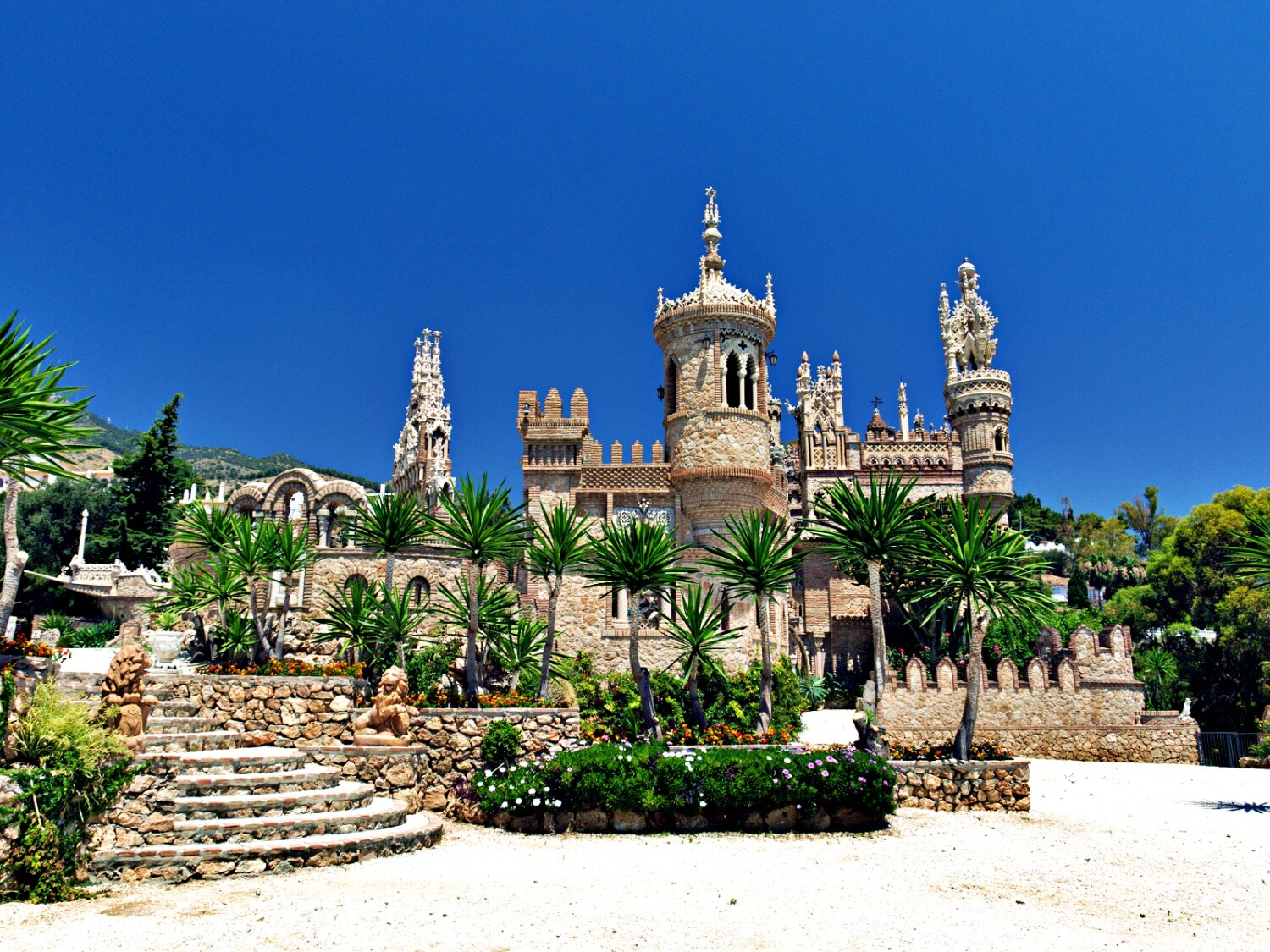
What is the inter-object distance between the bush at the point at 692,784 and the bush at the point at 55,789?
6.19m

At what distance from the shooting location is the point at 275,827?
1249 centimetres

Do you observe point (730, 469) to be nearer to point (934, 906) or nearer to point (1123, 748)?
point (1123, 748)

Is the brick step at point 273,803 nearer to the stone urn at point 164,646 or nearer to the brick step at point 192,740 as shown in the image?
the brick step at point 192,740

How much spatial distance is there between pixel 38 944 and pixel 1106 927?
11137mm

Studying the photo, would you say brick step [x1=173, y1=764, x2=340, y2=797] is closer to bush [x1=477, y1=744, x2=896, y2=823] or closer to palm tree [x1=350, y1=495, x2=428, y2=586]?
bush [x1=477, y1=744, x2=896, y2=823]

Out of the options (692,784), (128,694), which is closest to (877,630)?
(692,784)

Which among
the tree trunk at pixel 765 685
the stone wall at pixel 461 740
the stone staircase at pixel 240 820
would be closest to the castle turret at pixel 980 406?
the tree trunk at pixel 765 685

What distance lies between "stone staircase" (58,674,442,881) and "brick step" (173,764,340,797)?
0.04 ft

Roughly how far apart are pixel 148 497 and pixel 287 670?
29611 millimetres

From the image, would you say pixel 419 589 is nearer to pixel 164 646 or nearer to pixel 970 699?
pixel 164 646

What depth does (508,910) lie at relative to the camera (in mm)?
10445

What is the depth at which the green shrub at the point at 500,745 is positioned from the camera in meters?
17.1

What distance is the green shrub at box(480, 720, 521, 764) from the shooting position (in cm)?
1711

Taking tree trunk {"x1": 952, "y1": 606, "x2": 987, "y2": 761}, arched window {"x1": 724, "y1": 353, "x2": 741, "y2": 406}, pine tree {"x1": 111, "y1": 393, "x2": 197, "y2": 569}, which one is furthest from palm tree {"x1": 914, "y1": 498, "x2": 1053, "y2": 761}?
pine tree {"x1": 111, "y1": 393, "x2": 197, "y2": 569}
